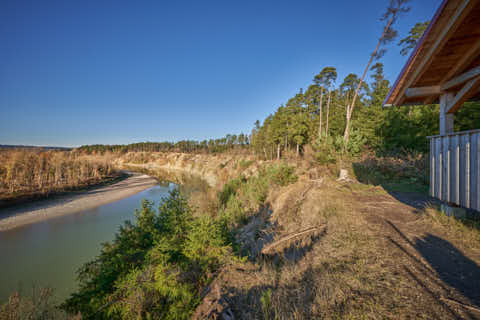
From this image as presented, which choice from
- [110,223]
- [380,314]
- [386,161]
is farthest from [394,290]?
[110,223]

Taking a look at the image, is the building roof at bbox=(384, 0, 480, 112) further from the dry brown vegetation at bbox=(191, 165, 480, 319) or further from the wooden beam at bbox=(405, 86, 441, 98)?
the dry brown vegetation at bbox=(191, 165, 480, 319)

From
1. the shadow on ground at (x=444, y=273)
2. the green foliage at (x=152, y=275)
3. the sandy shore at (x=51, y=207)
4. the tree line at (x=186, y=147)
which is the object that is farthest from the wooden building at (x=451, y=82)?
the tree line at (x=186, y=147)

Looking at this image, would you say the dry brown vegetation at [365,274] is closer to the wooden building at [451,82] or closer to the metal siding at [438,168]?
the metal siding at [438,168]

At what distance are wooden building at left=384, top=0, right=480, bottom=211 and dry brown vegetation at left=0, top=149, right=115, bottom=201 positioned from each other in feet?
93.2

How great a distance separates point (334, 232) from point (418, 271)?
1.60m

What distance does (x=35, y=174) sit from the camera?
19797 mm

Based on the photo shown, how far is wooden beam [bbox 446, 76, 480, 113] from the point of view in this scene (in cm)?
344

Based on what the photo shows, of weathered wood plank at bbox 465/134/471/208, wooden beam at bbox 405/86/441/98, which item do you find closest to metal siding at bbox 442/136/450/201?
weathered wood plank at bbox 465/134/471/208

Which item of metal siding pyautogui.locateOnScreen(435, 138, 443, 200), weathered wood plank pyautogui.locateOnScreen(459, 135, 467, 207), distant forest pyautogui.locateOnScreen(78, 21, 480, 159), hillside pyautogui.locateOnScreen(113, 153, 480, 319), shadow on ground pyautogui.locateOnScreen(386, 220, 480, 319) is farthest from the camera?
distant forest pyautogui.locateOnScreen(78, 21, 480, 159)

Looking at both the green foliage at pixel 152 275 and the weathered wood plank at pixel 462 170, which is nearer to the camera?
the green foliage at pixel 152 275

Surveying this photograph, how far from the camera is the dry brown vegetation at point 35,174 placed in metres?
17.3

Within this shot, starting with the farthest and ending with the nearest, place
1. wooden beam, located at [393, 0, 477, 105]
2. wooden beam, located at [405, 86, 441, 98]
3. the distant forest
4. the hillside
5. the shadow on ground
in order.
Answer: the distant forest < wooden beam, located at [405, 86, 441, 98] < wooden beam, located at [393, 0, 477, 105] < the hillside < the shadow on ground

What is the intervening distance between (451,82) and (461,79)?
34 cm

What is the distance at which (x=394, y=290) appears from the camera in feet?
7.25
